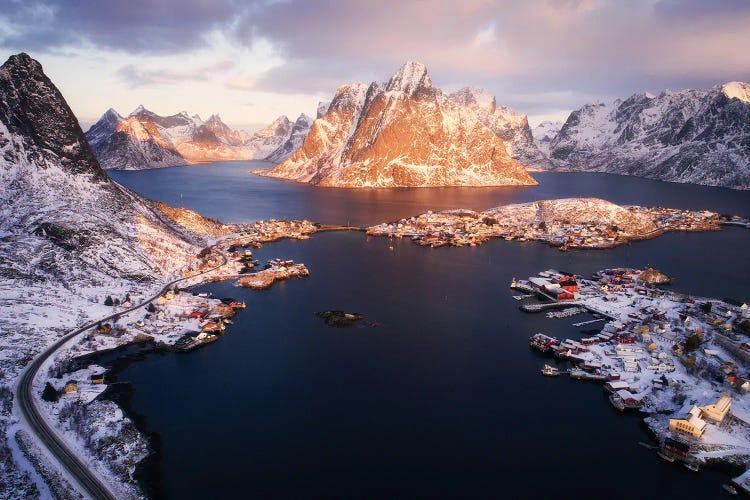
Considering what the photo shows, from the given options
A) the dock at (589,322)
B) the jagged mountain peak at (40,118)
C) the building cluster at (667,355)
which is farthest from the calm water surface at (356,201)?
the dock at (589,322)

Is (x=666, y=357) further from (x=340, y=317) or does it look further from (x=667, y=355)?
(x=340, y=317)

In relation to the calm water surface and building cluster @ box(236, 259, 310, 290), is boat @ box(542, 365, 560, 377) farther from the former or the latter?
the calm water surface

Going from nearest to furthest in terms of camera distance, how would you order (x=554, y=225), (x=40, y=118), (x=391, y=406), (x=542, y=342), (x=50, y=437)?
(x=50, y=437), (x=391, y=406), (x=542, y=342), (x=40, y=118), (x=554, y=225)

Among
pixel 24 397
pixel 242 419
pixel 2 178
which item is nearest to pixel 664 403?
pixel 242 419

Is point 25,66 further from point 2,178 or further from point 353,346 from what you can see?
point 353,346

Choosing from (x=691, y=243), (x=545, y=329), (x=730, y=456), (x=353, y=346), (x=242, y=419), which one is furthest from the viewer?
(x=691, y=243)

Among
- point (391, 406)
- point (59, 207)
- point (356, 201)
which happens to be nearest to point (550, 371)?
point (391, 406)
